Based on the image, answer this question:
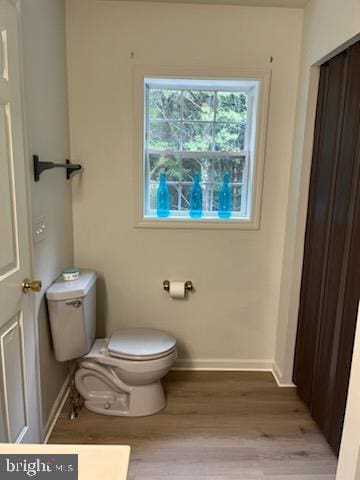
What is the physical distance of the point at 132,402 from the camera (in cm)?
208

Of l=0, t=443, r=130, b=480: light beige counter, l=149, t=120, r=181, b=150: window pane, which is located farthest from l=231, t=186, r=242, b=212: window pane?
l=0, t=443, r=130, b=480: light beige counter

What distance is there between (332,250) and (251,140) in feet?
3.13

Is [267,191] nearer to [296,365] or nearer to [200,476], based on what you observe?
[296,365]

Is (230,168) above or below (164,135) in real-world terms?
below

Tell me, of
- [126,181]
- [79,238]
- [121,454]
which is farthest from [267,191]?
[121,454]

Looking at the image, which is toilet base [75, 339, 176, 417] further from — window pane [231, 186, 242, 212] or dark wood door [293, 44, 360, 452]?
window pane [231, 186, 242, 212]

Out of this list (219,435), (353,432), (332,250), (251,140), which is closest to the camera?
(353,432)

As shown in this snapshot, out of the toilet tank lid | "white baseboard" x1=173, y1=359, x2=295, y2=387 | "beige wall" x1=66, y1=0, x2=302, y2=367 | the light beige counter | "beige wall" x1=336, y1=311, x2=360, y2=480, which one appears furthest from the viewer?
"white baseboard" x1=173, y1=359, x2=295, y2=387

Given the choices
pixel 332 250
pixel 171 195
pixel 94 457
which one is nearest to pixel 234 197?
pixel 171 195

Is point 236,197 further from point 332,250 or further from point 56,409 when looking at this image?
point 56,409

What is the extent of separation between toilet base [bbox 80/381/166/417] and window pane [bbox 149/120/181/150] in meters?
1.54

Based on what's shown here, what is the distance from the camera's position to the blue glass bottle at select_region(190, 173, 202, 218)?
2395 mm

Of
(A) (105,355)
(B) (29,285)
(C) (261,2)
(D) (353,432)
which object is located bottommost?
(A) (105,355)

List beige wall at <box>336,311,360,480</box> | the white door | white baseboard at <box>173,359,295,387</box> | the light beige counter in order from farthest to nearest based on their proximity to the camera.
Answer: white baseboard at <box>173,359,295,387</box>
the white door
beige wall at <box>336,311,360,480</box>
the light beige counter
